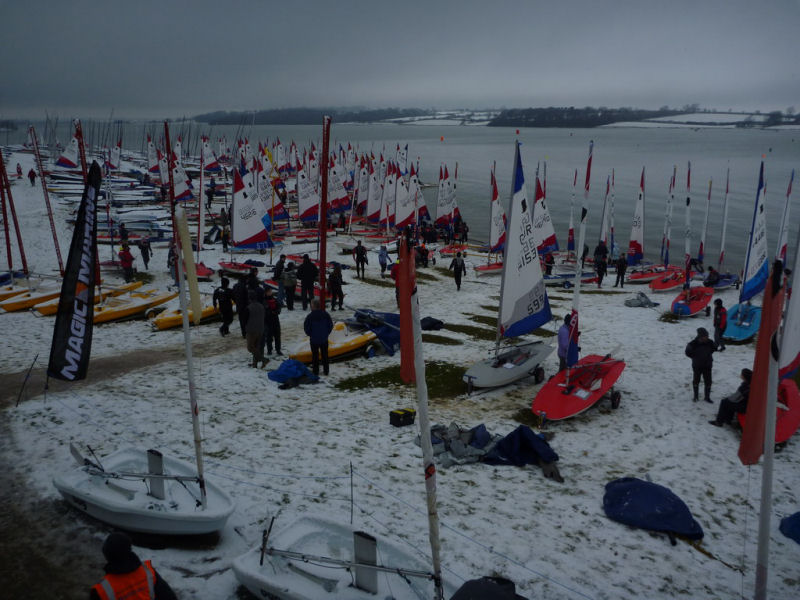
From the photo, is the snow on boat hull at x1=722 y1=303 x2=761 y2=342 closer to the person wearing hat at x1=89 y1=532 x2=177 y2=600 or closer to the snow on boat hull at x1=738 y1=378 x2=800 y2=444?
the snow on boat hull at x1=738 y1=378 x2=800 y2=444

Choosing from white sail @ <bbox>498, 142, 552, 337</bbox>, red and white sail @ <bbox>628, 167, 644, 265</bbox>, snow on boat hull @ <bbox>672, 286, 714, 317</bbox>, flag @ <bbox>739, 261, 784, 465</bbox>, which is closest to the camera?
flag @ <bbox>739, 261, 784, 465</bbox>

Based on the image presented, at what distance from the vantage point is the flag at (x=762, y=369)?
15.1 feet

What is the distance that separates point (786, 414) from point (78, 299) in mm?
12037

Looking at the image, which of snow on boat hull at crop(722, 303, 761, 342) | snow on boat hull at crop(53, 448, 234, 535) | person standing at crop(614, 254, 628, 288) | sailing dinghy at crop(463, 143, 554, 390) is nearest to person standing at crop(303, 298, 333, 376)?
sailing dinghy at crop(463, 143, 554, 390)

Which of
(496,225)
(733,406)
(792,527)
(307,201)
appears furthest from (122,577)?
(307,201)

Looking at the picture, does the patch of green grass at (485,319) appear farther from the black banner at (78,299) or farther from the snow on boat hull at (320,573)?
the black banner at (78,299)

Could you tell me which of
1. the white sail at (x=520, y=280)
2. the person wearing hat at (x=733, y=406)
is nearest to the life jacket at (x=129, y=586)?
the white sail at (x=520, y=280)

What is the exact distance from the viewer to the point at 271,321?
1364 cm

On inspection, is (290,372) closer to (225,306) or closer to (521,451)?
(225,306)

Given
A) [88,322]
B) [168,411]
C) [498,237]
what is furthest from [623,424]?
[498,237]

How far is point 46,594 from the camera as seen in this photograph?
209 inches

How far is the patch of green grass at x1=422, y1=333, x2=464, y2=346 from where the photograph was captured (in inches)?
624

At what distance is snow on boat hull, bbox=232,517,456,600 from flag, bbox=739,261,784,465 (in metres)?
3.15

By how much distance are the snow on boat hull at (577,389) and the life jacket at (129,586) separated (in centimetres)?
796
